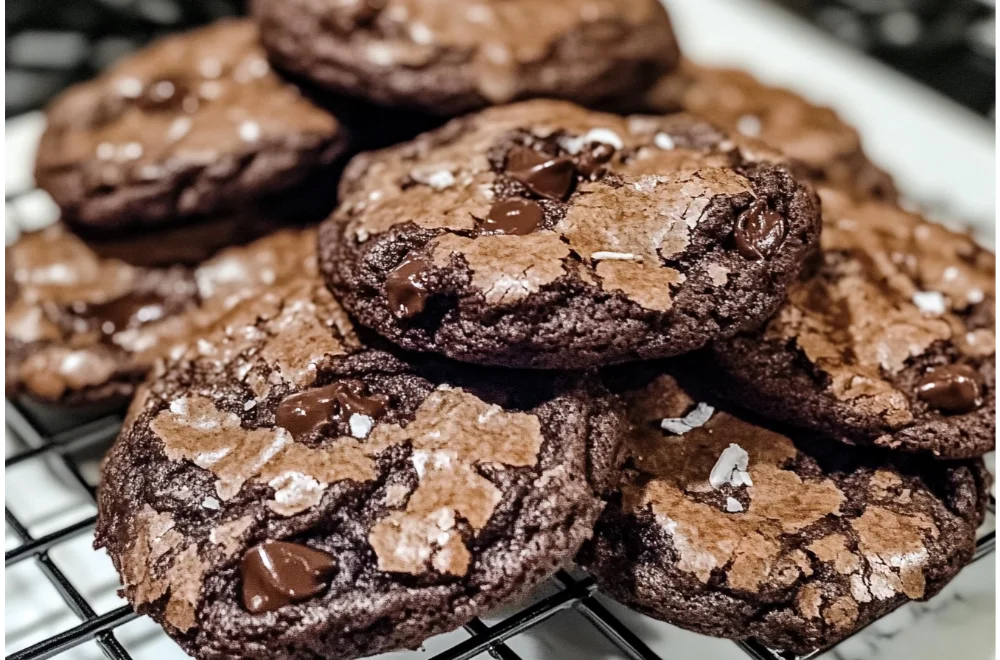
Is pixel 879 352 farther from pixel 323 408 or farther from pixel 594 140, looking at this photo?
pixel 323 408

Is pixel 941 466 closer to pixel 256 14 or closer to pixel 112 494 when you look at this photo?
pixel 112 494

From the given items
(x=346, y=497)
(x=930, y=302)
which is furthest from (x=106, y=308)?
(x=930, y=302)

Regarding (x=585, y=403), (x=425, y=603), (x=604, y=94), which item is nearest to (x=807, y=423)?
(x=585, y=403)

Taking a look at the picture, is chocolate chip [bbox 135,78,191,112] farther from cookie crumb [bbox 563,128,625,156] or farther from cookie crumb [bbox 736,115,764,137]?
cookie crumb [bbox 736,115,764,137]

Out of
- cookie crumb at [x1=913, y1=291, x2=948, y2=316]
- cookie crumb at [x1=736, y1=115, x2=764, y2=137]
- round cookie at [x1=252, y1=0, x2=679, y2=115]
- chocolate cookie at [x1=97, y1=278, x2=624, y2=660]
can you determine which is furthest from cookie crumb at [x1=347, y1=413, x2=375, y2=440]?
cookie crumb at [x1=736, y1=115, x2=764, y2=137]

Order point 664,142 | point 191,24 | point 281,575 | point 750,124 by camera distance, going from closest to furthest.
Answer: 1. point 281,575
2. point 664,142
3. point 750,124
4. point 191,24

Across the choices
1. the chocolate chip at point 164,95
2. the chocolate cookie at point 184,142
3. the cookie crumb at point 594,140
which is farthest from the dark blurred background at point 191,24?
the cookie crumb at point 594,140
